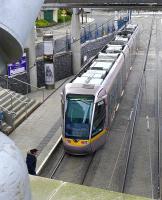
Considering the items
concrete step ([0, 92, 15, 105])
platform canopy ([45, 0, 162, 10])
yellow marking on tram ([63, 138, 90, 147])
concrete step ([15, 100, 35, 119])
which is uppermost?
platform canopy ([45, 0, 162, 10])

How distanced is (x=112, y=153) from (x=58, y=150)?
6.95 feet

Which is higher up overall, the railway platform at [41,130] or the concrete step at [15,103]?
the concrete step at [15,103]

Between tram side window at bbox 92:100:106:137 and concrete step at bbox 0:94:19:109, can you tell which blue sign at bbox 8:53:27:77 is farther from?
tram side window at bbox 92:100:106:137

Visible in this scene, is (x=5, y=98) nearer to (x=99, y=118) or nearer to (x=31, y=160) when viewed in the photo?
(x=99, y=118)

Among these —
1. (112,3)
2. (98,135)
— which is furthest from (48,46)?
(98,135)

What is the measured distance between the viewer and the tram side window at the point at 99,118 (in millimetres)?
15000

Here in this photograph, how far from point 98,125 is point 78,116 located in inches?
31.7

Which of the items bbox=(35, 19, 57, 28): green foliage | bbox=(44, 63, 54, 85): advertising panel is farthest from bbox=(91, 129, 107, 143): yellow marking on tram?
bbox=(35, 19, 57, 28): green foliage

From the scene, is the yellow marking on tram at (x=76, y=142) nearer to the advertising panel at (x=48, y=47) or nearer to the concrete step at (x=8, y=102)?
the concrete step at (x=8, y=102)

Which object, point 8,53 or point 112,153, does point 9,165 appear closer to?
point 8,53

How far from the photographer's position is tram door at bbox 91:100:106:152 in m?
15.0

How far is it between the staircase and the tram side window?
4.26m

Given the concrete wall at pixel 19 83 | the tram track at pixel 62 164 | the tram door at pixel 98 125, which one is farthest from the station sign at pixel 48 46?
the tram door at pixel 98 125

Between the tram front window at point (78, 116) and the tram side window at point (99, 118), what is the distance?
217 millimetres
